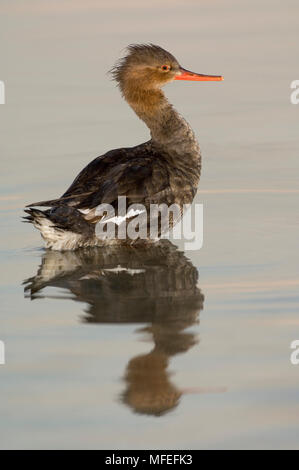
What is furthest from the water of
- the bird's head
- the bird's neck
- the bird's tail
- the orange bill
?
the bird's head

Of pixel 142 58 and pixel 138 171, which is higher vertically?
pixel 142 58

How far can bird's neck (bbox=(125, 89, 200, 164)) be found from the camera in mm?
8078

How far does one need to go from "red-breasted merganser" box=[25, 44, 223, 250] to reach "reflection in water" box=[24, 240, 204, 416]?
→ 0.80ft

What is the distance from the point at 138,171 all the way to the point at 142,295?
1570 mm

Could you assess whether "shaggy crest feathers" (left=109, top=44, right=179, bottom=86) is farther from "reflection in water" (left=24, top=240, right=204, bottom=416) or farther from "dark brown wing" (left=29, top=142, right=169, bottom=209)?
"reflection in water" (left=24, top=240, right=204, bottom=416)

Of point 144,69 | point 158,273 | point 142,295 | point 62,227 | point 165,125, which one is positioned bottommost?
point 142,295

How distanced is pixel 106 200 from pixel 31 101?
4298mm

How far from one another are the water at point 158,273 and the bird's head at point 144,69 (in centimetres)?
106

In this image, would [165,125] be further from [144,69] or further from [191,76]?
[191,76]

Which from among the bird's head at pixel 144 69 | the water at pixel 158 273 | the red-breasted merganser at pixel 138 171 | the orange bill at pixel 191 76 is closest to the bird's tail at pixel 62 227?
the red-breasted merganser at pixel 138 171

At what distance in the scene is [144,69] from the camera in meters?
8.39

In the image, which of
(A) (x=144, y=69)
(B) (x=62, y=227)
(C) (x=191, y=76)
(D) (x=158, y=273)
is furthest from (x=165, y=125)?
(D) (x=158, y=273)

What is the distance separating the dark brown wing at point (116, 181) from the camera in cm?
739

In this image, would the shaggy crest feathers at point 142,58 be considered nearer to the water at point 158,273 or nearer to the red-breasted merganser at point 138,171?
the red-breasted merganser at point 138,171
